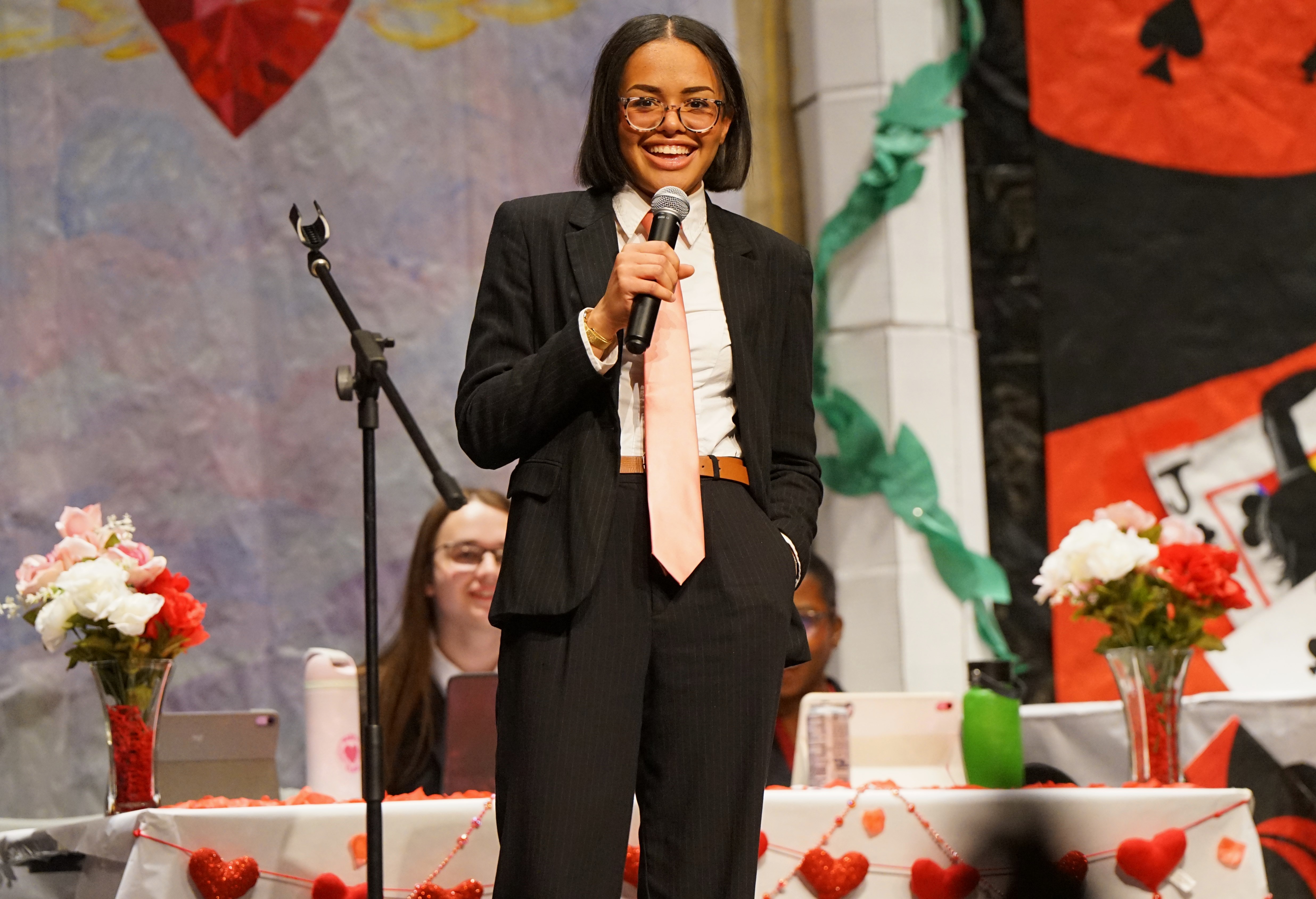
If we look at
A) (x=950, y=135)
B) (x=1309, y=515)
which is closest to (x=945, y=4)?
(x=950, y=135)

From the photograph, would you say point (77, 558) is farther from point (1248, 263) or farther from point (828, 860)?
point (1248, 263)

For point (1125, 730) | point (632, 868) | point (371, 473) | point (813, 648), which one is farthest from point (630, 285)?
point (813, 648)

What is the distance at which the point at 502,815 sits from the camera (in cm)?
128

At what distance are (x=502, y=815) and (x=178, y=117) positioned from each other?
244 centimetres

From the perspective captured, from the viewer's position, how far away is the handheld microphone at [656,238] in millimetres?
1189

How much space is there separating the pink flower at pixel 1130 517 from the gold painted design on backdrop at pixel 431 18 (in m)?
1.86

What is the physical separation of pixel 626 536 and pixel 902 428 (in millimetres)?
2169

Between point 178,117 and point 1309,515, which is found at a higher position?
point 178,117

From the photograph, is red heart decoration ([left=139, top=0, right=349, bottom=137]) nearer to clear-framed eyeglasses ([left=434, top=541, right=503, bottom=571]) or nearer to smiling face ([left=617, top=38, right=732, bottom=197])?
clear-framed eyeglasses ([left=434, top=541, right=503, bottom=571])

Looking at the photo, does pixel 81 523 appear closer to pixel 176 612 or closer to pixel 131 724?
pixel 176 612

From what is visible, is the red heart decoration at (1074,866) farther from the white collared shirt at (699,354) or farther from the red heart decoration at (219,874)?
the red heart decoration at (219,874)

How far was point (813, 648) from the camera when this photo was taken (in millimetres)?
3225

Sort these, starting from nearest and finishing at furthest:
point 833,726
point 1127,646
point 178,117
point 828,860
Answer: point 828,860 → point 833,726 → point 1127,646 → point 178,117

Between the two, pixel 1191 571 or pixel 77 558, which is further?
pixel 1191 571
